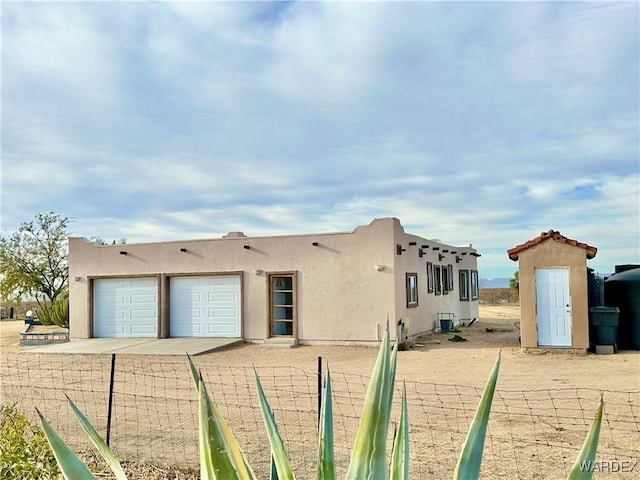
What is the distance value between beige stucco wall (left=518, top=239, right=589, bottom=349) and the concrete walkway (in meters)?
8.55

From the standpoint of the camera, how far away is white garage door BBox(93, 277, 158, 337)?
65.2 feet

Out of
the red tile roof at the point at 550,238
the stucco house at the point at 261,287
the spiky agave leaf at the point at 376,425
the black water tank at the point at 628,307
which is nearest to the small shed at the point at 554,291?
the red tile roof at the point at 550,238

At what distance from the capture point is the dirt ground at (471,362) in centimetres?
1114

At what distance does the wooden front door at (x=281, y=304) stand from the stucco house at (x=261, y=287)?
0.11ft

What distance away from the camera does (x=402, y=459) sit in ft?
7.91

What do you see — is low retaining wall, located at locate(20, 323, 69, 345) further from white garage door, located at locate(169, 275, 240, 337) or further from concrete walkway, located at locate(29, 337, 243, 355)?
white garage door, located at locate(169, 275, 240, 337)

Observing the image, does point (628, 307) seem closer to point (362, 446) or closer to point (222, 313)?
point (222, 313)

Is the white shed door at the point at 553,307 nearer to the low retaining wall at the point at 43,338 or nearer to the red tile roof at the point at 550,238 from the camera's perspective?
the red tile roof at the point at 550,238

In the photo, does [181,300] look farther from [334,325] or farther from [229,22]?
[229,22]

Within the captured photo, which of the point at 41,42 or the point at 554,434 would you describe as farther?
the point at 41,42

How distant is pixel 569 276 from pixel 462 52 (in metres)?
6.93

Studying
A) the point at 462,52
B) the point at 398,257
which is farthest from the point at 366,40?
the point at 398,257

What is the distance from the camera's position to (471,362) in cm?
1399

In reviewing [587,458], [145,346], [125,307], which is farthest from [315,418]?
[125,307]
